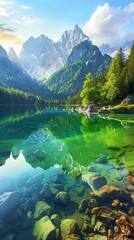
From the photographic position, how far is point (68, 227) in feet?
40.1

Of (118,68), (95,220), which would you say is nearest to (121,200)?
(95,220)

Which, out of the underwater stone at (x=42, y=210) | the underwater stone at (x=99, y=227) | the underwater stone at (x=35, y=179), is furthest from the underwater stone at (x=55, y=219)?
the underwater stone at (x=35, y=179)

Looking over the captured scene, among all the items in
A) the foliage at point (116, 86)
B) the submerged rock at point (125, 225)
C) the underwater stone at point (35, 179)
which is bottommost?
the underwater stone at point (35, 179)

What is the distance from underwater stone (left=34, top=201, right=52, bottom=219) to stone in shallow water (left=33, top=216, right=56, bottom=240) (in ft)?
2.24

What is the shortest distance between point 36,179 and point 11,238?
875 centimetres

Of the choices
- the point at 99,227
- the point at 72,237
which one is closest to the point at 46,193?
the point at 99,227

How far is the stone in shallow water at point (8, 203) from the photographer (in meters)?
14.1

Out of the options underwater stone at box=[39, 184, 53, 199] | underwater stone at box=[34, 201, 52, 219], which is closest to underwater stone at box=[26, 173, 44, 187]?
underwater stone at box=[39, 184, 53, 199]

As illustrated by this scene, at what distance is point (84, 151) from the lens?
3017cm

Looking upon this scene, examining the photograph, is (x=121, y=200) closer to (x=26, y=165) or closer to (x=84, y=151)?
(x=26, y=165)

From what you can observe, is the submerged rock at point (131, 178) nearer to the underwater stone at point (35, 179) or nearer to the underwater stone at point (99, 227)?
the underwater stone at point (99, 227)

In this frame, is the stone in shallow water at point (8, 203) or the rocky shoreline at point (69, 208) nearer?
the rocky shoreline at point (69, 208)

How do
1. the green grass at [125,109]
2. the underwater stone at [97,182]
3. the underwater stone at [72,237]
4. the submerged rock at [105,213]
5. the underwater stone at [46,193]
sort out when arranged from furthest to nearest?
the green grass at [125,109] < the underwater stone at [97,182] < the underwater stone at [46,193] < the submerged rock at [105,213] < the underwater stone at [72,237]

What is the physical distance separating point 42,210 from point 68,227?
2566 millimetres
